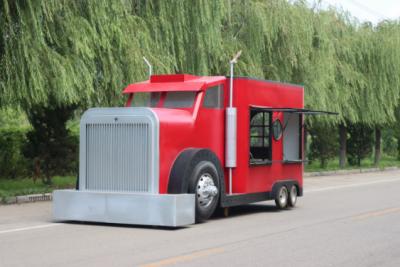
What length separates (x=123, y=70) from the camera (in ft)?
63.2

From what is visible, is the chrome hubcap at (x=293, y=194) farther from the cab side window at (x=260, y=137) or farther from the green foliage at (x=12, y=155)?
the green foliage at (x=12, y=155)

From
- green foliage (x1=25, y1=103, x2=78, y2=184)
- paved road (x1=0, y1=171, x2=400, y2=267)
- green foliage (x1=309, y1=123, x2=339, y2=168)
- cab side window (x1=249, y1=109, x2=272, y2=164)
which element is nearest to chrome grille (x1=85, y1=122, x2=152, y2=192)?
paved road (x1=0, y1=171, x2=400, y2=267)

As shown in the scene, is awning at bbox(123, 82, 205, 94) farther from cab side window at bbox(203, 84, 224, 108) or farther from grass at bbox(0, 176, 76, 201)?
grass at bbox(0, 176, 76, 201)

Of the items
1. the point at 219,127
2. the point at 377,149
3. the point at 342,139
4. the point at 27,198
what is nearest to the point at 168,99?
the point at 219,127

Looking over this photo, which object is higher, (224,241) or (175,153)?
(175,153)

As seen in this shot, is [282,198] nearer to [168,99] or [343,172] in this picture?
[168,99]

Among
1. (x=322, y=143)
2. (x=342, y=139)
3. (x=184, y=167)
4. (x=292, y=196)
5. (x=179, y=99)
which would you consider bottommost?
(x=292, y=196)

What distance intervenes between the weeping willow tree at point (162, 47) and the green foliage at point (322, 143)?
6.09ft

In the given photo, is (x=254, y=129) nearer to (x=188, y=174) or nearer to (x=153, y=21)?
(x=188, y=174)

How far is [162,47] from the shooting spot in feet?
67.4

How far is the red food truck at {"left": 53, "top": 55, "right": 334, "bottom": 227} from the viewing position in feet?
40.8

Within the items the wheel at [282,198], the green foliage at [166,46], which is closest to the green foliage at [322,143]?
the green foliage at [166,46]

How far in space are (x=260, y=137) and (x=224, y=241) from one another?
Result: 4.94 m

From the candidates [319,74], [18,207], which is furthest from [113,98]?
[319,74]
